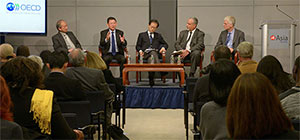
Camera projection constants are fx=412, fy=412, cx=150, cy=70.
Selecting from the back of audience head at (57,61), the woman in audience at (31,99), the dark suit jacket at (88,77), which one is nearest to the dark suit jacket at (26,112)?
the woman in audience at (31,99)

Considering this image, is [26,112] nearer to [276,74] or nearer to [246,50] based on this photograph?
[276,74]

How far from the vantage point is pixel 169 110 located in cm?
667

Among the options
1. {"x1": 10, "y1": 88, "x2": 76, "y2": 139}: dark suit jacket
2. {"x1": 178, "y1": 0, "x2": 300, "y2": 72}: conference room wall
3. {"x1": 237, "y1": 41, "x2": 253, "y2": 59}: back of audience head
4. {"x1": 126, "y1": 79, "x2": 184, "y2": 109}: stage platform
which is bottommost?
{"x1": 126, "y1": 79, "x2": 184, "y2": 109}: stage platform

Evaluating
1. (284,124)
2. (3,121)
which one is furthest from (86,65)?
(284,124)

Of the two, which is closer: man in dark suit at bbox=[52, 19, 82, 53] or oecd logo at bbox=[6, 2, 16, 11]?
man in dark suit at bbox=[52, 19, 82, 53]

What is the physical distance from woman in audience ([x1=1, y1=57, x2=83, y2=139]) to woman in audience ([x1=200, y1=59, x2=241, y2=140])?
799 mm

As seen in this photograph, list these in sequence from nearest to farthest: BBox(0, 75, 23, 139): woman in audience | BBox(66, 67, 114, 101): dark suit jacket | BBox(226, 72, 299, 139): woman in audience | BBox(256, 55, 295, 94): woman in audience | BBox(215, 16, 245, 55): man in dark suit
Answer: BBox(226, 72, 299, 139): woman in audience < BBox(0, 75, 23, 139): woman in audience < BBox(256, 55, 295, 94): woman in audience < BBox(66, 67, 114, 101): dark suit jacket < BBox(215, 16, 245, 55): man in dark suit

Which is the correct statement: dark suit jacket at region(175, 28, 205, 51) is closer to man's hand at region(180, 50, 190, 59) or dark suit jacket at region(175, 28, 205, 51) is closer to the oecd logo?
man's hand at region(180, 50, 190, 59)

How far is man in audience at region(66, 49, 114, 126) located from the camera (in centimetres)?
409

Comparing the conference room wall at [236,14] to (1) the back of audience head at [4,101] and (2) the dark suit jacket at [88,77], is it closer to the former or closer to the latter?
(2) the dark suit jacket at [88,77]

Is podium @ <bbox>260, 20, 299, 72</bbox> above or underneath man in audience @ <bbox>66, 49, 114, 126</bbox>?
above

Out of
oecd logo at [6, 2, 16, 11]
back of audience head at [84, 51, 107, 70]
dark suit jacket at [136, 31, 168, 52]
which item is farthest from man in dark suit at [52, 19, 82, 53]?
back of audience head at [84, 51, 107, 70]

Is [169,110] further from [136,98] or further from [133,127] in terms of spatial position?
[133,127]

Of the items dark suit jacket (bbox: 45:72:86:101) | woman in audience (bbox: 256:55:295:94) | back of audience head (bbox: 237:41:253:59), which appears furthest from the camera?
back of audience head (bbox: 237:41:253:59)
